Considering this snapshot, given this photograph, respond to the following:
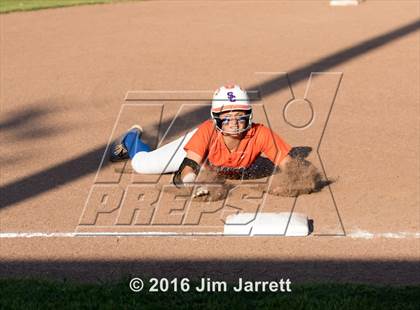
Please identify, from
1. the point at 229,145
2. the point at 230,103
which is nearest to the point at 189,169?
the point at 229,145

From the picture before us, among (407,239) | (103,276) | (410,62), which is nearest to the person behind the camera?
(103,276)

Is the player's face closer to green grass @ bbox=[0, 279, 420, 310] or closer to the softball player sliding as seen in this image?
the softball player sliding

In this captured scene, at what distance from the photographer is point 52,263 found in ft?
20.2

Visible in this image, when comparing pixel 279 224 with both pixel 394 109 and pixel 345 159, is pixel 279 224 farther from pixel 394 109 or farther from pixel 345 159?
pixel 394 109

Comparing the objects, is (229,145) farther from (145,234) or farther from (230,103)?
(145,234)

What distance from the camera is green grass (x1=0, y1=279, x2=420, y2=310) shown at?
5.29m

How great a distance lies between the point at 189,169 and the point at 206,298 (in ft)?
7.65

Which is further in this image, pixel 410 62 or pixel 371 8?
pixel 371 8

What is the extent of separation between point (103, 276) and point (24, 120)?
462cm

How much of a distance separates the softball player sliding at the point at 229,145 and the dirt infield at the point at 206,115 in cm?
49

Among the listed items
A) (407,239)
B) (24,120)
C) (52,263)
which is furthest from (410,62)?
(52,263)

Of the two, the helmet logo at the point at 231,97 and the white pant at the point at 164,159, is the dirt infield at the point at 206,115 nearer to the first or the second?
the white pant at the point at 164,159

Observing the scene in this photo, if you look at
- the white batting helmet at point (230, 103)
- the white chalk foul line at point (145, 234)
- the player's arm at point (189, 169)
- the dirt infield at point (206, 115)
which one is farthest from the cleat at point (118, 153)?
the white chalk foul line at point (145, 234)

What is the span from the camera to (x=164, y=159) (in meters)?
8.15
